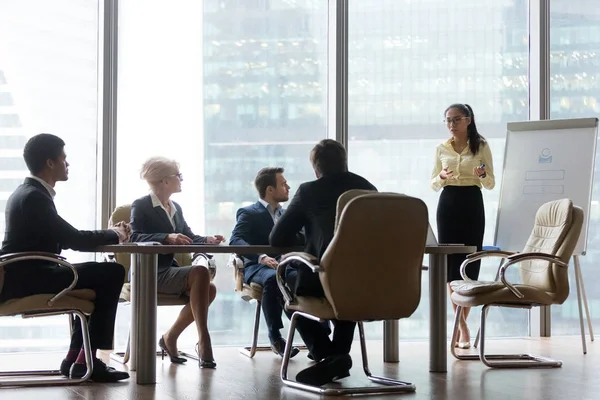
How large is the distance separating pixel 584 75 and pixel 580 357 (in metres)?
2.63

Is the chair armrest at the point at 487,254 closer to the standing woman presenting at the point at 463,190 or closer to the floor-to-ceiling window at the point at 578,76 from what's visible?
the standing woman presenting at the point at 463,190

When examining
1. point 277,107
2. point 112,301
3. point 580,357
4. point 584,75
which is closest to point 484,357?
point 580,357

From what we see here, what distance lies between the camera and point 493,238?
6.82m

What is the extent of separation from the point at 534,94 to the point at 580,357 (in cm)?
237

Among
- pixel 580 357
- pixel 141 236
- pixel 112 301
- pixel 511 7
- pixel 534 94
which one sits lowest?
pixel 580 357

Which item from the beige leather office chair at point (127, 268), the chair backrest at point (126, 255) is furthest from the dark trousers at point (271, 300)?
the chair backrest at point (126, 255)

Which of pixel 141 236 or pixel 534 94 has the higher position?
pixel 534 94

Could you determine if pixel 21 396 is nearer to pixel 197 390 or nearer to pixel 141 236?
pixel 197 390

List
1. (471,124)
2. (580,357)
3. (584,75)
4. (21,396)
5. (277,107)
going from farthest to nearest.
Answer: (584,75)
(277,107)
(471,124)
(580,357)
(21,396)

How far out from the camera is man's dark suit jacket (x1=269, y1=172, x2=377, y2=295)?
4219mm

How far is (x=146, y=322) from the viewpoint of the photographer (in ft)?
14.2

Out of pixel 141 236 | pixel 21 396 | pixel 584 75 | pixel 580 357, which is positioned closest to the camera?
pixel 21 396

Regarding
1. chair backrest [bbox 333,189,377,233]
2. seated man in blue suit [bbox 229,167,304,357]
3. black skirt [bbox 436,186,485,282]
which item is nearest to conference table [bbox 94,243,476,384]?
chair backrest [bbox 333,189,377,233]

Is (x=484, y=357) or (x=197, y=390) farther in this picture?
(x=484, y=357)
